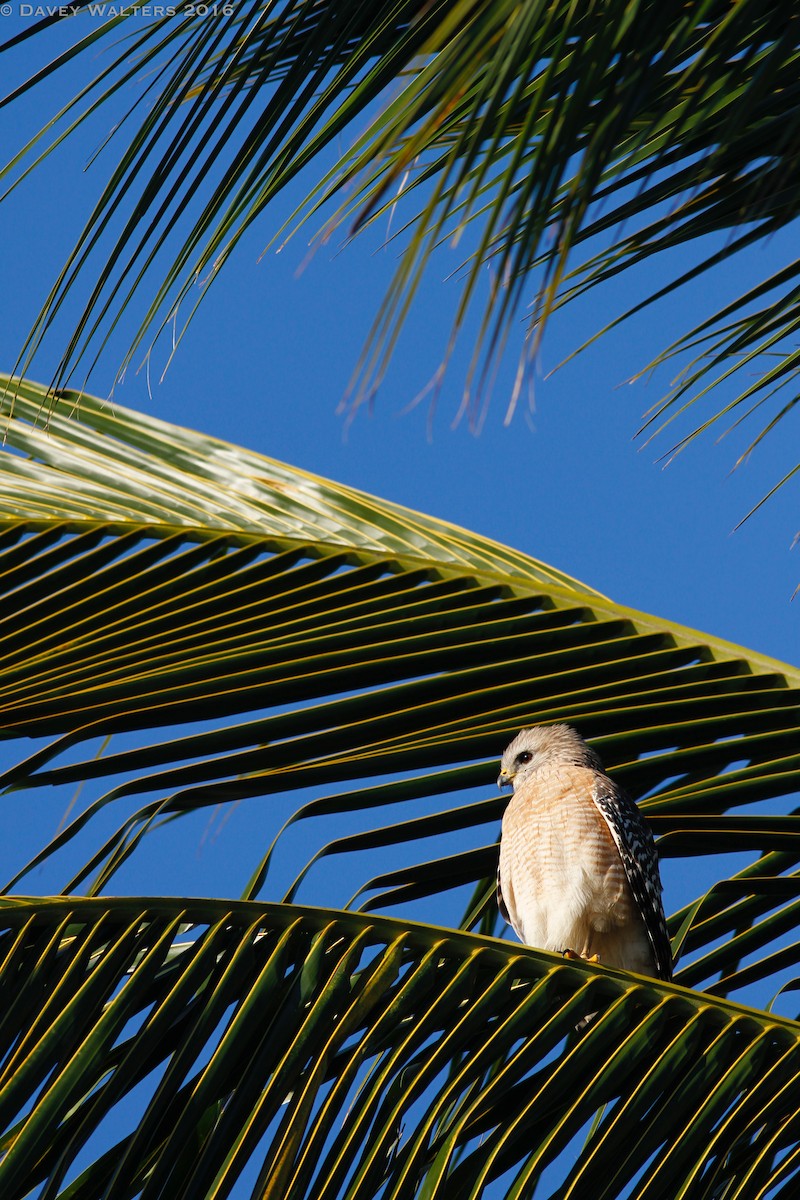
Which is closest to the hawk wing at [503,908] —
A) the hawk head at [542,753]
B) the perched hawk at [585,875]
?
the perched hawk at [585,875]

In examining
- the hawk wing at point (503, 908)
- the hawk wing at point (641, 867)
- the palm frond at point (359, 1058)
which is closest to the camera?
the palm frond at point (359, 1058)

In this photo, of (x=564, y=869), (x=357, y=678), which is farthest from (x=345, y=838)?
(x=564, y=869)

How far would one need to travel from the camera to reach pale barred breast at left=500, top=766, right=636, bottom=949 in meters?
4.59

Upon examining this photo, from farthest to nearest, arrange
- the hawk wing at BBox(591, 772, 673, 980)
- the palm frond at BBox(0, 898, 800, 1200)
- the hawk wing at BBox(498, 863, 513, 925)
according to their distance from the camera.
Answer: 1. the hawk wing at BBox(498, 863, 513, 925)
2. the hawk wing at BBox(591, 772, 673, 980)
3. the palm frond at BBox(0, 898, 800, 1200)

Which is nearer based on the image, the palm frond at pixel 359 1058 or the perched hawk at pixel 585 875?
the palm frond at pixel 359 1058

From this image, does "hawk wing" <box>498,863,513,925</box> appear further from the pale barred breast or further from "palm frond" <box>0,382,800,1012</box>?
"palm frond" <box>0,382,800,1012</box>

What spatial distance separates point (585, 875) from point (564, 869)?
8cm

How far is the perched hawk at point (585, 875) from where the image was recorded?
15.0ft

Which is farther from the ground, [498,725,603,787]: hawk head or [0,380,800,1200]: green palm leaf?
[498,725,603,787]: hawk head

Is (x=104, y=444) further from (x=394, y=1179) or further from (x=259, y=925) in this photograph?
(x=394, y=1179)

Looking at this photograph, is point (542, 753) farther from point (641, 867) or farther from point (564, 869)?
point (641, 867)

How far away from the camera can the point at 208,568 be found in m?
3.62

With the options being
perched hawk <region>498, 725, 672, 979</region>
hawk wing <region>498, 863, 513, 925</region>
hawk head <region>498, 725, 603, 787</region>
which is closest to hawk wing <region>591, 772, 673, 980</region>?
perched hawk <region>498, 725, 672, 979</region>

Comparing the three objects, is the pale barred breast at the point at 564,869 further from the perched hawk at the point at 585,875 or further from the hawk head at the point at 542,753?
the hawk head at the point at 542,753
